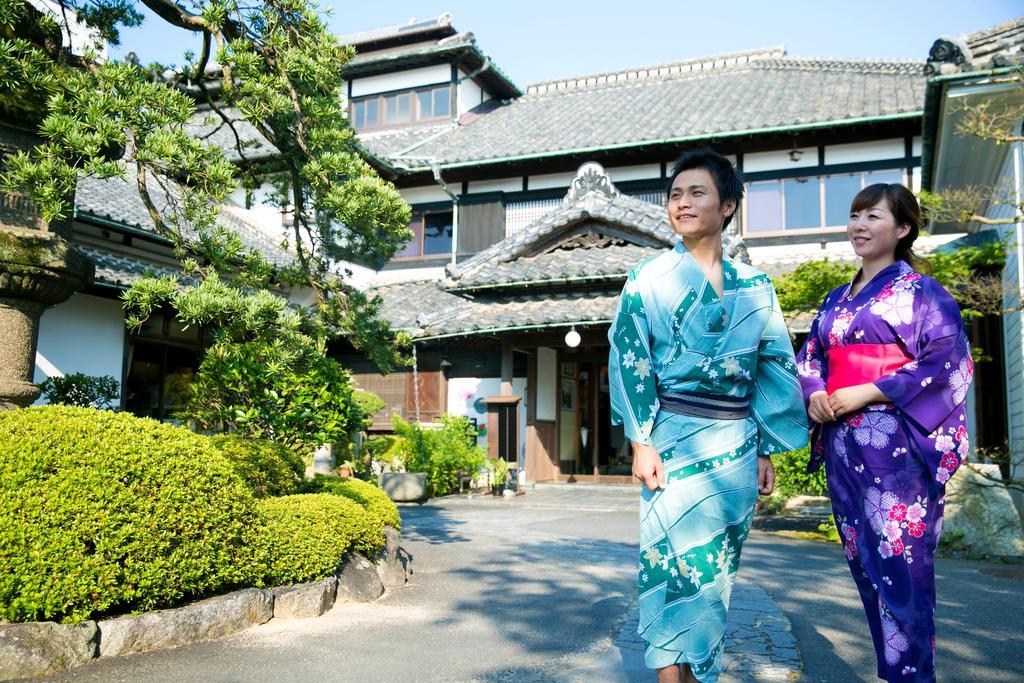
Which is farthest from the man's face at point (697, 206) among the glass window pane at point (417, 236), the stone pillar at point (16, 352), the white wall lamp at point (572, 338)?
the glass window pane at point (417, 236)

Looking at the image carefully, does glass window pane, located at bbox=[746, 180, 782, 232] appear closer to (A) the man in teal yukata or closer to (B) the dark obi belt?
(A) the man in teal yukata

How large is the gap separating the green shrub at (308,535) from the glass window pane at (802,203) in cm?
1250

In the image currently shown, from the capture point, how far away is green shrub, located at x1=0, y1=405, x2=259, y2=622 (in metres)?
3.58

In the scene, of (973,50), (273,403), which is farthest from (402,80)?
(273,403)

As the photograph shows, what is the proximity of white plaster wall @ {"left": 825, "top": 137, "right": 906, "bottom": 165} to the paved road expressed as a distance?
9.83m

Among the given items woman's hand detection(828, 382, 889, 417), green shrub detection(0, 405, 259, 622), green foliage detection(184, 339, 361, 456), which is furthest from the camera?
green foliage detection(184, 339, 361, 456)

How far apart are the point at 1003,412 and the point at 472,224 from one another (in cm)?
1136

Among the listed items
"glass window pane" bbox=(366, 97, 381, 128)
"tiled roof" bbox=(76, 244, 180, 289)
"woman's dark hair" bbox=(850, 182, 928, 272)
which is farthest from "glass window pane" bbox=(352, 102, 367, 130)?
"woman's dark hair" bbox=(850, 182, 928, 272)

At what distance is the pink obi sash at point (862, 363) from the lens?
127 inches

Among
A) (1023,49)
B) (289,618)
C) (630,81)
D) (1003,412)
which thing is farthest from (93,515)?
(630,81)

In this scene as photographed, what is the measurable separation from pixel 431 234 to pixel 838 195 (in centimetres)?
942

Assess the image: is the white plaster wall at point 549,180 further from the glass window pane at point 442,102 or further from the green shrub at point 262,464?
the green shrub at point 262,464

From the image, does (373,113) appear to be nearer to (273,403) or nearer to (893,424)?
(273,403)

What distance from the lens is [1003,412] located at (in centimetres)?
1138
